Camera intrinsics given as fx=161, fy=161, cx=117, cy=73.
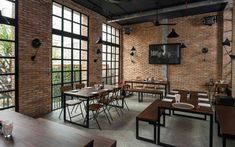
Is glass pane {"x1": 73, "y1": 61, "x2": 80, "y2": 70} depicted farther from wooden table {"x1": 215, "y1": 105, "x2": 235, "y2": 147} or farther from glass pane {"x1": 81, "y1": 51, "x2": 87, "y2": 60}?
wooden table {"x1": 215, "y1": 105, "x2": 235, "y2": 147}

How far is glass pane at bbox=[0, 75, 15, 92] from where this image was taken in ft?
12.1

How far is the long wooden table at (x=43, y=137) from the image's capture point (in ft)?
→ 4.45

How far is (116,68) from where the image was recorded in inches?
341

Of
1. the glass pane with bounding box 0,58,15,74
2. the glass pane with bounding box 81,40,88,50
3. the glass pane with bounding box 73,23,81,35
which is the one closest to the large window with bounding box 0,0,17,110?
the glass pane with bounding box 0,58,15,74

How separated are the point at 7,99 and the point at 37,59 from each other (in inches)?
47.6

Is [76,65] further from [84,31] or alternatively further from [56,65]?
[84,31]

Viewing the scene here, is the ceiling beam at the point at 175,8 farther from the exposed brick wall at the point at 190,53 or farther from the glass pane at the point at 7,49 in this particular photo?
the glass pane at the point at 7,49

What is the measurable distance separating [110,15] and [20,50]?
4.39 meters

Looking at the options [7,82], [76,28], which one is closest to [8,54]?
[7,82]

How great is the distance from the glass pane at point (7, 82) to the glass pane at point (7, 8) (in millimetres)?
1434

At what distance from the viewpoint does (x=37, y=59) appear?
14.2ft

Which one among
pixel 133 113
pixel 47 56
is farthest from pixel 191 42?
pixel 47 56

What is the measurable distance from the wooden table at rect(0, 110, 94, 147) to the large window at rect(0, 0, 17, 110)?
7.53ft

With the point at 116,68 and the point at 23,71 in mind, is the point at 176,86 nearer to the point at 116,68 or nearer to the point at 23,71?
the point at 116,68
